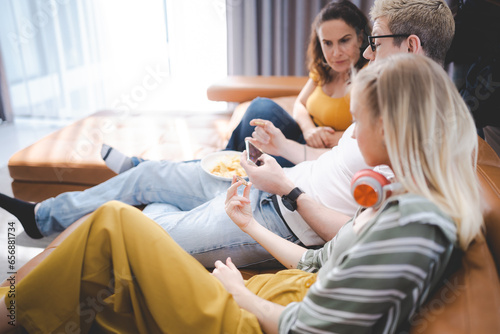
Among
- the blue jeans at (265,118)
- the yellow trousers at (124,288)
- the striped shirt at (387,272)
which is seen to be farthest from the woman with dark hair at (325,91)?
the striped shirt at (387,272)

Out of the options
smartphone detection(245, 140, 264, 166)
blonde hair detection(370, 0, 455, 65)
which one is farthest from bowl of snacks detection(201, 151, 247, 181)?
blonde hair detection(370, 0, 455, 65)

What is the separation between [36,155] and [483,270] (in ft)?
6.70

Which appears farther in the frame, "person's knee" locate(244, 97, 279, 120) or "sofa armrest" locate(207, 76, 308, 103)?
"sofa armrest" locate(207, 76, 308, 103)

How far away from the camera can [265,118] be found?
1.98m

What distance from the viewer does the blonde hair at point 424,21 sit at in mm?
1208

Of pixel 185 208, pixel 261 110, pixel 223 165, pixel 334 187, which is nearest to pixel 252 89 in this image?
pixel 261 110

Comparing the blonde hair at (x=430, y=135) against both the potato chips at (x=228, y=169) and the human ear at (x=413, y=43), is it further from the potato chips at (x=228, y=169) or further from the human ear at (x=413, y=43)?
the potato chips at (x=228, y=169)

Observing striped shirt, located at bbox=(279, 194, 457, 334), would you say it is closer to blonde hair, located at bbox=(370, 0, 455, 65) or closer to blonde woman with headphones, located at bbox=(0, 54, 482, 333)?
blonde woman with headphones, located at bbox=(0, 54, 482, 333)

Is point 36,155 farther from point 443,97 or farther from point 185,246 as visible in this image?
point 443,97

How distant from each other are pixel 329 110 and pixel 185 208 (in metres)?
0.84

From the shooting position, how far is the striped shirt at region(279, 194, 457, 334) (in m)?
0.65

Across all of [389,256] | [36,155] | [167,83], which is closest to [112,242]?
[389,256]

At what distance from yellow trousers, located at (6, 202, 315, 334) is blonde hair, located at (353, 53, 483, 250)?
1.29 feet

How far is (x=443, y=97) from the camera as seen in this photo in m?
0.70
